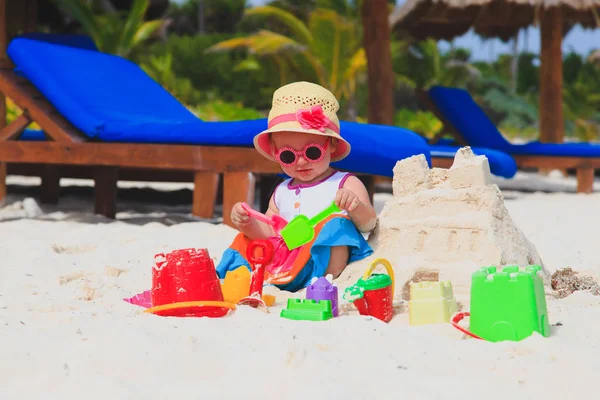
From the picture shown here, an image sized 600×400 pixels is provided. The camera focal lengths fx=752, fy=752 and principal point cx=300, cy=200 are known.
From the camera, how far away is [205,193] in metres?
4.35

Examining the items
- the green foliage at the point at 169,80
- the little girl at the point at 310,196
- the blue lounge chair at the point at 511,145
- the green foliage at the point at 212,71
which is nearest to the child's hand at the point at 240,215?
the little girl at the point at 310,196

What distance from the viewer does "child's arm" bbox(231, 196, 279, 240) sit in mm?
2602

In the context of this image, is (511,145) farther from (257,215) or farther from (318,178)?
(257,215)

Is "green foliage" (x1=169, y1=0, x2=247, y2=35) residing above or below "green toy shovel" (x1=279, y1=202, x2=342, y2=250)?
above

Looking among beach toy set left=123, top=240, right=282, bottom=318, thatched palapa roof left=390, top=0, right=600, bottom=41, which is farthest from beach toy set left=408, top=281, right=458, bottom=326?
thatched palapa roof left=390, top=0, right=600, bottom=41

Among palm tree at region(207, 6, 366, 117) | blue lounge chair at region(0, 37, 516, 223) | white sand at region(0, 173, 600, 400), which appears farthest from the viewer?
palm tree at region(207, 6, 366, 117)

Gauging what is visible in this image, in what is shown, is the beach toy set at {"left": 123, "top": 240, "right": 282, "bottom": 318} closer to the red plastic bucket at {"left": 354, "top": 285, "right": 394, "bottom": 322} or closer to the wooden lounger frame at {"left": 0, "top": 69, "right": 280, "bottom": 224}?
the red plastic bucket at {"left": 354, "top": 285, "right": 394, "bottom": 322}

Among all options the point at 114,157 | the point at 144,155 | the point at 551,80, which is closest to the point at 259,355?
the point at 144,155

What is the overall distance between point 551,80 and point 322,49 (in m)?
8.31

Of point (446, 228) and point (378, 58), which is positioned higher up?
point (378, 58)

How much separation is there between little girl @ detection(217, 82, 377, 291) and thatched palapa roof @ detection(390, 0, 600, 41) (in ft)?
22.5

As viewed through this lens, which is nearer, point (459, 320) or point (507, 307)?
point (507, 307)

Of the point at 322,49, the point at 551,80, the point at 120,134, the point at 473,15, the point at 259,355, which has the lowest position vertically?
the point at 259,355

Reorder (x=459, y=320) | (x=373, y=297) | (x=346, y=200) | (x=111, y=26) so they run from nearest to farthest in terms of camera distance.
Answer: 1. (x=459, y=320)
2. (x=373, y=297)
3. (x=346, y=200)
4. (x=111, y=26)
